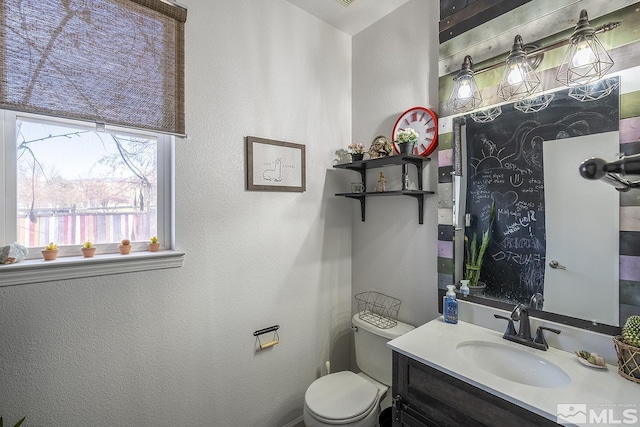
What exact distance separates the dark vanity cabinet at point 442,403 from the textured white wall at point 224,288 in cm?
82

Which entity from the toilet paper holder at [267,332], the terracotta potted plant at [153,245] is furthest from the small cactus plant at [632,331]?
the terracotta potted plant at [153,245]

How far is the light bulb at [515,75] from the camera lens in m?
1.26

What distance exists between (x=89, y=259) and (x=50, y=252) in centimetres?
13

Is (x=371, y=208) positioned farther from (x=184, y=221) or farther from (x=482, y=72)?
(x=184, y=221)

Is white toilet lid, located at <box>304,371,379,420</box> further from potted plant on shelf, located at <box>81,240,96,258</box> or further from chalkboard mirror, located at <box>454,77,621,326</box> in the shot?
potted plant on shelf, located at <box>81,240,96,258</box>

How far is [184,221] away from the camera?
143 cm

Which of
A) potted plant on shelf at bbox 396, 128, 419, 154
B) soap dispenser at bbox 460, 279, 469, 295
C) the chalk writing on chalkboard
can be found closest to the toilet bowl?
soap dispenser at bbox 460, 279, 469, 295

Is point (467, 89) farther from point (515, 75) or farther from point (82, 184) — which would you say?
point (82, 184)

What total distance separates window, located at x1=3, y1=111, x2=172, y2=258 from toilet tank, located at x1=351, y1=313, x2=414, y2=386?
4.19 feet

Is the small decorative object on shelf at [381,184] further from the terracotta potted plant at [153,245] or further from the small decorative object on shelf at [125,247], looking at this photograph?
the small decorative object on shelf at [125,247]

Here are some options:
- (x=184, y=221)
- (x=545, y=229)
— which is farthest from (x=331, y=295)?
(x=545, y=229)

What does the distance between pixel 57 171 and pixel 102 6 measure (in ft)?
2.37

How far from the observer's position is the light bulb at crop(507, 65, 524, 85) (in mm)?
1265

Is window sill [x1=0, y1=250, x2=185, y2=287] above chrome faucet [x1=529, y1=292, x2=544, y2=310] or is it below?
above
